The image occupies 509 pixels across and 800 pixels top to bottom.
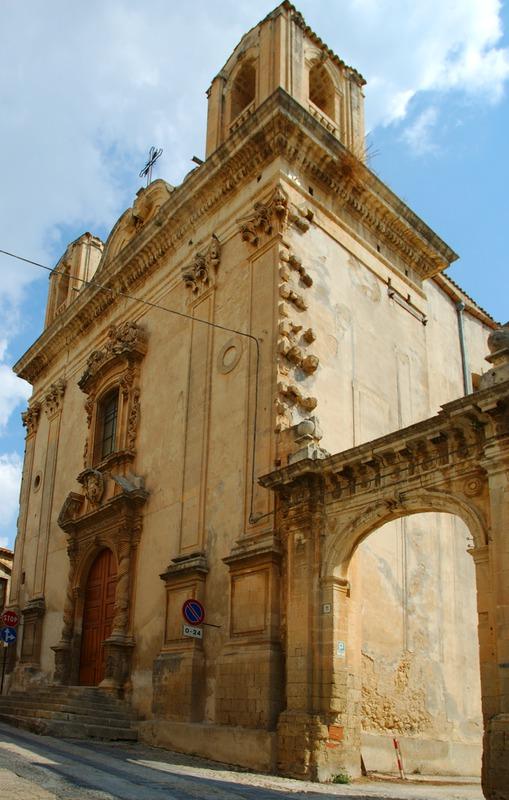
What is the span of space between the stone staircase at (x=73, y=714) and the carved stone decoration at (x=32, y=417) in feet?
29.7

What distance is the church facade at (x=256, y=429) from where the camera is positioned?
12375mm

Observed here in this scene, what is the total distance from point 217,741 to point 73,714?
11.3 feet

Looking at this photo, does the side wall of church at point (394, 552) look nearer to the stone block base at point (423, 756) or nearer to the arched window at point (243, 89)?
the stone block base at point (423, 756)

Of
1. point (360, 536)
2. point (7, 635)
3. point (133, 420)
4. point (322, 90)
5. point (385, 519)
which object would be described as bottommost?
point (7, 635)

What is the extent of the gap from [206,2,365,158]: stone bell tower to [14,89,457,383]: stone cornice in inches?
40.6

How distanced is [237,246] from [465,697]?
29.9ft

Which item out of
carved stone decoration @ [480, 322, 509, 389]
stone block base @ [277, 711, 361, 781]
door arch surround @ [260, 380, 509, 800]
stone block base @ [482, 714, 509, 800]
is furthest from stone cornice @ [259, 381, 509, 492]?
stone block base @ [277, 711, 361, 781]

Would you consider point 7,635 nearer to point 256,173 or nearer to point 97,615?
point 97,615

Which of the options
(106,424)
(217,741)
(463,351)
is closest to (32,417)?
(106,424)

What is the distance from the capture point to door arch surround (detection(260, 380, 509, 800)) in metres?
9.21

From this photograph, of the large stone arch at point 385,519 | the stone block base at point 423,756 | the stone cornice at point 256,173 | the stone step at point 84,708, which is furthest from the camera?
the stone cornice at point 256,173

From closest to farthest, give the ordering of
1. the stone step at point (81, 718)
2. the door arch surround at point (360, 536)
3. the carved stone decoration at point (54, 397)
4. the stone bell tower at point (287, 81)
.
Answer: the door arch surround at point (360, 536), the stone step at point (81, 718), the stone bell tower at point (287, 81), the carved stone decoration at point (54, 397)

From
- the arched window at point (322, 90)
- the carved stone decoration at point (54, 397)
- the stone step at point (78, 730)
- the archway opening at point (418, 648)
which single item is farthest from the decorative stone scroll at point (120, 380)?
the arched window at point (322, 90)

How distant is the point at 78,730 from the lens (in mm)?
13117
